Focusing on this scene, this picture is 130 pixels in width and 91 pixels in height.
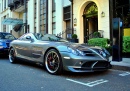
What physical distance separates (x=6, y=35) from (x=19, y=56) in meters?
4.38

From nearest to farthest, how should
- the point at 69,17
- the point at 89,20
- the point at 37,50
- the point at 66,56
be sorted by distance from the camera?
1. the point at 66,56
2. the point at 37,50
3. the point at 89,20
4. the point at 69,17

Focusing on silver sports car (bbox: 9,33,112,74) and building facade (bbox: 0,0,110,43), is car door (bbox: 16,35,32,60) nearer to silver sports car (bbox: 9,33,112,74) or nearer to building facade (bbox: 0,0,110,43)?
silver sports car (bbox: 9,33,112,74)

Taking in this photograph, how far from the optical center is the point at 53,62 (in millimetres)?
5742

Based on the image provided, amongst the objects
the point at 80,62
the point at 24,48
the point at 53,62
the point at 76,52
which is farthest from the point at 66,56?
the point at 24,48

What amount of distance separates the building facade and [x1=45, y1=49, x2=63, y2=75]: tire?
7.10 m

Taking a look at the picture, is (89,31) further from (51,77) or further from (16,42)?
(51,77)

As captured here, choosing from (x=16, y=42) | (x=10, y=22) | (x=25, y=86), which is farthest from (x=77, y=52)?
(x=10, y=22)

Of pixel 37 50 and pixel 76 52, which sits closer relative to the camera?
pixel 76 52

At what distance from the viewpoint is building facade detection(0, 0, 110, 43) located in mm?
12747

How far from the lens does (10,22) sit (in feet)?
82.6

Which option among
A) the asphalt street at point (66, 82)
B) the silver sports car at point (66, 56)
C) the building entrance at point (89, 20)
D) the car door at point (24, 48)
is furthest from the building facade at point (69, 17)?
the asphalt street at point (66, 82)

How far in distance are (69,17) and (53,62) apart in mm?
10534

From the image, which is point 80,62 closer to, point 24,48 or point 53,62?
point 53,62

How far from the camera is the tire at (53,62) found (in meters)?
5.48
